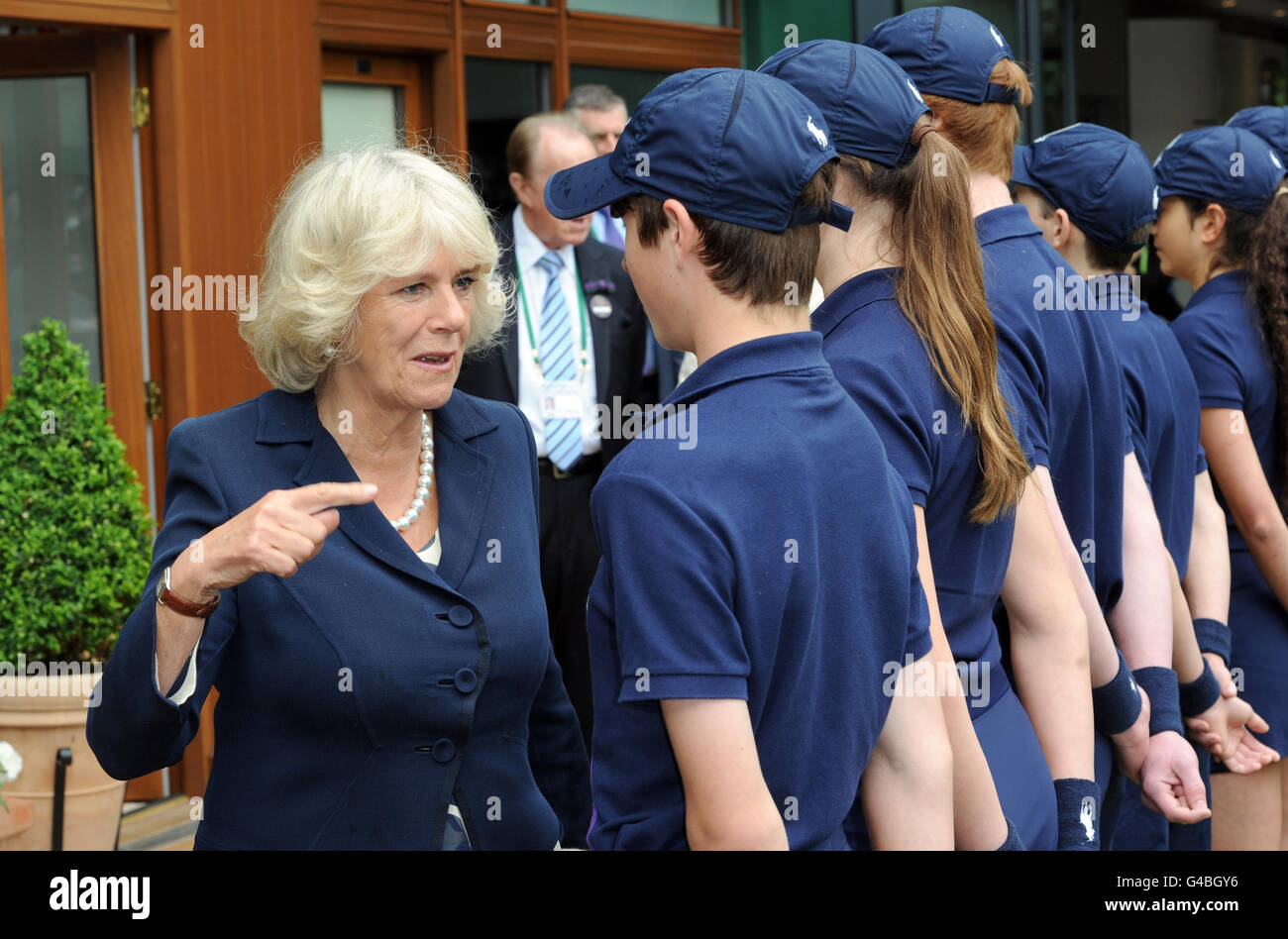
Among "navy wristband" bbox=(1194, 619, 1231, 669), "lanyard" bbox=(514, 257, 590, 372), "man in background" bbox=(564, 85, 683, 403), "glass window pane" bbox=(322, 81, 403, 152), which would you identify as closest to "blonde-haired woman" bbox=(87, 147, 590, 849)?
"navy wristband" bbox=(1194, 619, 1231, 669)

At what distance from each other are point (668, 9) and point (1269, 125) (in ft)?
12.3

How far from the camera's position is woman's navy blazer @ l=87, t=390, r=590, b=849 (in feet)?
7.23

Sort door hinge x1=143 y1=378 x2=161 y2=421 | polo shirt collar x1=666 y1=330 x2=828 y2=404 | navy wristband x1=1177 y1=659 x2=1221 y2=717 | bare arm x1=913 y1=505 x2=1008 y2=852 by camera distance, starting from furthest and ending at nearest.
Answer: door hinge x1=143 y1=378 x2=161 y2=421
navy wristband x1=1177 y1=659 x2=1221 y2=717
bare arm x1=913 y1=505 x2=1008 y2=852
polo shirt collar x1=666 y1=330 x2=828 y2=404

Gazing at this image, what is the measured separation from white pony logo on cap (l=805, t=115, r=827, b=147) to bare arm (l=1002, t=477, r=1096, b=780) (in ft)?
2.74

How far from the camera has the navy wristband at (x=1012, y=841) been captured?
205 cm

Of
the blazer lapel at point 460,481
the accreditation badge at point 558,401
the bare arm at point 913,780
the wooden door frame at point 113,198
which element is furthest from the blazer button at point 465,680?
the wooden door frame at point 113,198

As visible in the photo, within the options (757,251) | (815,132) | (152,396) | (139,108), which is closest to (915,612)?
(757,251)

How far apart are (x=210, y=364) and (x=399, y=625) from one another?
3.30 m

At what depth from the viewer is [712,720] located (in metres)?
1.62

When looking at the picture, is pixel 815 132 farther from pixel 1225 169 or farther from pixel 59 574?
pixel 59 574

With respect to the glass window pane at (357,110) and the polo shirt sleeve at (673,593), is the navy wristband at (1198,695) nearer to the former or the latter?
the polo shirt sleeve at (673,593)

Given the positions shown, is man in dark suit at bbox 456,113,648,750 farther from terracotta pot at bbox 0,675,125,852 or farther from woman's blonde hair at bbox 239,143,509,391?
woman's blonde hair at bbox 239,143,509,391

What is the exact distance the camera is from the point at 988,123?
2594 mm
